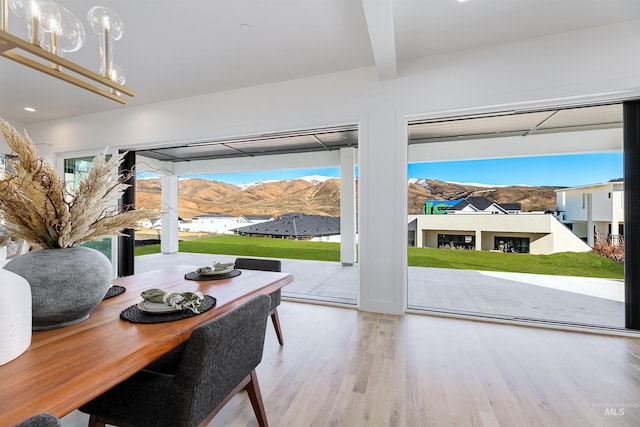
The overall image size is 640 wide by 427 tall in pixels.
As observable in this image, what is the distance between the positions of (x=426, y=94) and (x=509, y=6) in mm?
910

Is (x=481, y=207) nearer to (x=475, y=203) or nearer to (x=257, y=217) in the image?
(x=475, y=203)

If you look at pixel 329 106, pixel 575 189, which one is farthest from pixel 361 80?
pixel 575 189

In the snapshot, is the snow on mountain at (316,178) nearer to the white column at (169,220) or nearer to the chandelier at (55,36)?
the white column at (169,220)

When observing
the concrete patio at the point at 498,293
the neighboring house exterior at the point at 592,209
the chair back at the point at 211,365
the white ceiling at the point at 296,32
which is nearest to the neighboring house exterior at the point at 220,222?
the concrete patio at the point at 498,293

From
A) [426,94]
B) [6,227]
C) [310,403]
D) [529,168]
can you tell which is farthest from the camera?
[529,168]

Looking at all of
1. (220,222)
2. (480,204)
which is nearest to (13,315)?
(480,204)

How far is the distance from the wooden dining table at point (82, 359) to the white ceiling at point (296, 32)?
237cm

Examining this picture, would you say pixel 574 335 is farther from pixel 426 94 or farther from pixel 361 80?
pixel 361 80

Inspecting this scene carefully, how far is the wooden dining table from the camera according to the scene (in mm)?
640

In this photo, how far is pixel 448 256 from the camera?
5793mm

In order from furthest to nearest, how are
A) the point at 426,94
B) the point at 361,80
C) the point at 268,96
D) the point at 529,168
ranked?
the point at 529,168 < the point at 268,96 < the point at 361,80 < the point at 426,94

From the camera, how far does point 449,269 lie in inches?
210

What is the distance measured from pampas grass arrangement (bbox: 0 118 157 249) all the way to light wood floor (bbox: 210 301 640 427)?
120cm

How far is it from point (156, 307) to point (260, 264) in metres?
1.29
